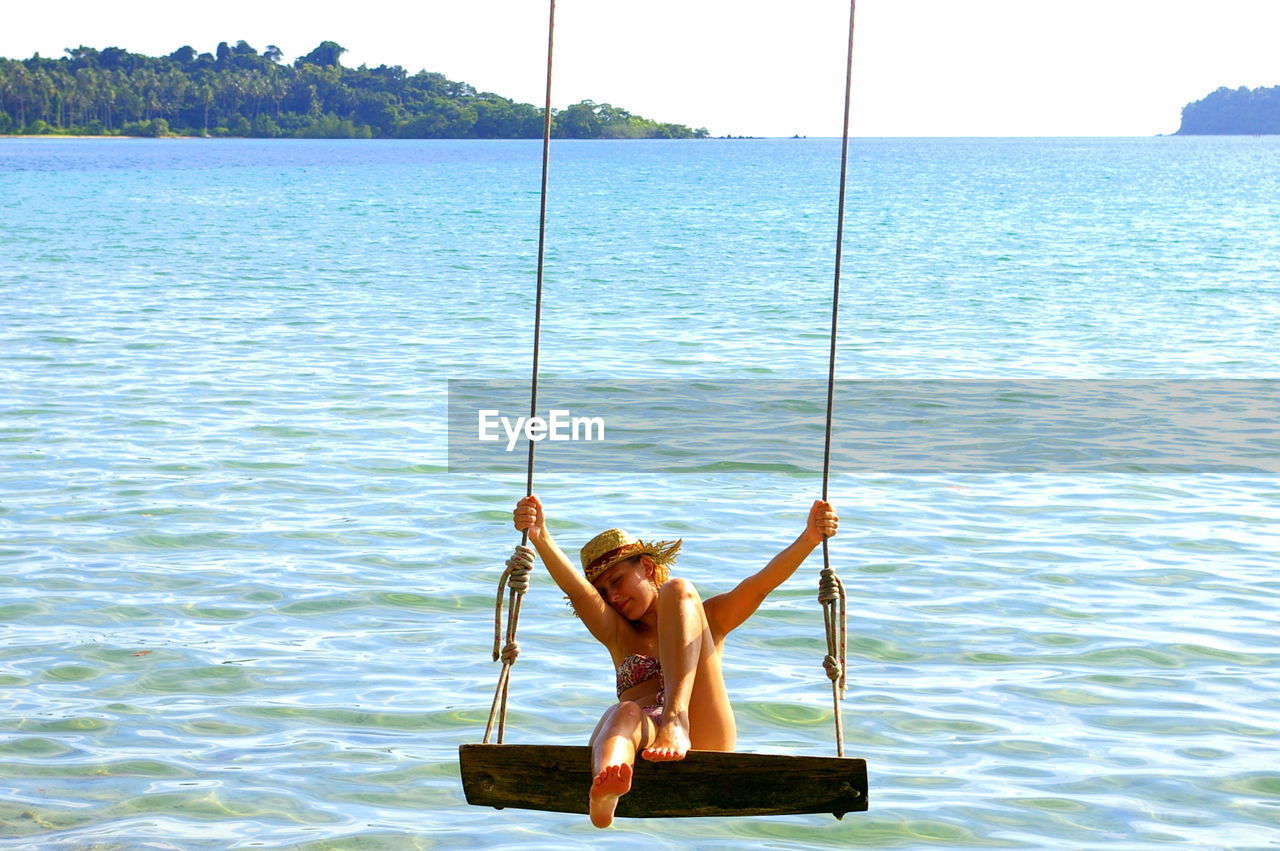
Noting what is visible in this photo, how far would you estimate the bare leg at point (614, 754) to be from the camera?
417cm

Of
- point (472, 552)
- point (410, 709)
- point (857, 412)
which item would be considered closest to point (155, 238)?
point (857, 412)

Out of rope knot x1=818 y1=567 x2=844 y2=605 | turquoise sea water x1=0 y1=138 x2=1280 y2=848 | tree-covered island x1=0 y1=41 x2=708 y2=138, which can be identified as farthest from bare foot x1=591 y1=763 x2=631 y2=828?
tree-covered island x1=0 y1=41 x2=708 y2=138

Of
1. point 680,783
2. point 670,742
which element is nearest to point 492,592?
point 670,742

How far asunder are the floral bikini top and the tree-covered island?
6445 inches

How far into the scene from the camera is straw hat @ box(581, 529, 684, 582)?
502cm

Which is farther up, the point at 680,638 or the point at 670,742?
the point at 680,638

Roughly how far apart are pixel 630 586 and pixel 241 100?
18462 centimetres

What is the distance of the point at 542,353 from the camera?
18922 millimetres

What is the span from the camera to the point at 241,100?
180750 millimetres

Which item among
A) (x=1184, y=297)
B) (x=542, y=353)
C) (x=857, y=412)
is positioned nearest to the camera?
(x=857, y=412)

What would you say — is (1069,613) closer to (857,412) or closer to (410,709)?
(410,709)

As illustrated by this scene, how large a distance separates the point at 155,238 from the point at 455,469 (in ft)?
92.4

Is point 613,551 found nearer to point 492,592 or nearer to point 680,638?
point 680,638

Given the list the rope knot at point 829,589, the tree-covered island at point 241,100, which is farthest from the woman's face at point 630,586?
the tree-covered island at point 241,100
